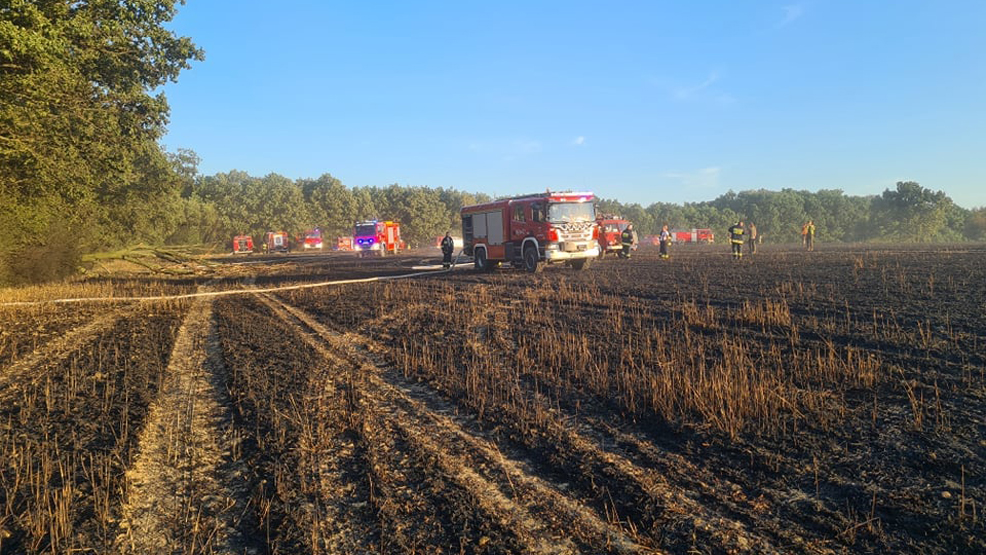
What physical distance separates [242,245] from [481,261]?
54119 millimetres

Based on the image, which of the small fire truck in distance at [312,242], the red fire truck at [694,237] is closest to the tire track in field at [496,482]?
the small fire truck in distance at [312,242]

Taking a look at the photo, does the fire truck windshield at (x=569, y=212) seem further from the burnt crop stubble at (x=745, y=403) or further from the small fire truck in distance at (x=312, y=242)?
the small fire truck in distance at (x=312, y=242)

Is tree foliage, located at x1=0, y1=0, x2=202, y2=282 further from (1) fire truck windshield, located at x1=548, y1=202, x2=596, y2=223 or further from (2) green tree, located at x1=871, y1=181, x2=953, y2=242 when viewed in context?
(2) green tree, located at x1=871, y1=181, x2=953, y2=242

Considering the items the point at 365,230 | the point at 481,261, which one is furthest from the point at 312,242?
the point at 481,261

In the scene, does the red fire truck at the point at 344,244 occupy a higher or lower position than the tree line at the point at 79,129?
lower

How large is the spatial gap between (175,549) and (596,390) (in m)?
4.00

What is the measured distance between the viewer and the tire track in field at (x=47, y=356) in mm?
6438

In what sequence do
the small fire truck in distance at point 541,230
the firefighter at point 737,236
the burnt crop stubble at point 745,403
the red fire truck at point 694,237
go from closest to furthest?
1. the burnt crop stubble at point 745,403
2. the small fire truck in distance at point 541,230
3. the firefighter at point 737,236
4. the red fire truck at point 694,237

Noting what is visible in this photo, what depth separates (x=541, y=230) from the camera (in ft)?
62.1

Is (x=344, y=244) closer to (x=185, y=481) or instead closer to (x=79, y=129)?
(x=79, y=129)

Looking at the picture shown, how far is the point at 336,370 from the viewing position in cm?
682

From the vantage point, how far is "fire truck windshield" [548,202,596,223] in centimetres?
1859

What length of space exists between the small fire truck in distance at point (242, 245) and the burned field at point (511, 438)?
6153cm

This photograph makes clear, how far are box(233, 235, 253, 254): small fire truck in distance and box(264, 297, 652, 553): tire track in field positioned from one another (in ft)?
220
